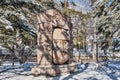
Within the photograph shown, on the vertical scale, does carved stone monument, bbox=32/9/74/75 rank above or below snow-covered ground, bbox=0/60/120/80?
above

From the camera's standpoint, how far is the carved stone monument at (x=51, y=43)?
1034cm

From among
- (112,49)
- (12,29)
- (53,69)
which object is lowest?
(53,69)

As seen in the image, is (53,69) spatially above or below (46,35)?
below

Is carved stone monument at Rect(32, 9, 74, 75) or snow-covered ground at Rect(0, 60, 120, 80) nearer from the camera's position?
snow-covered ground at Rect(0, 60, 120, 80)

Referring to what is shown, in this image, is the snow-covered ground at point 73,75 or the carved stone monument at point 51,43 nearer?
the snow-covered ground at point 73,75

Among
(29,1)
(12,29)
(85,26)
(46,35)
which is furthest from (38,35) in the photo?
(85,26)

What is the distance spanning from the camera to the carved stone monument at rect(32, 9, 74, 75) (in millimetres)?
10336

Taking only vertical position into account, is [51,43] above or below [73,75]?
above

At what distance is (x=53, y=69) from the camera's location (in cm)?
1016

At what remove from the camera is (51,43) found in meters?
10.5

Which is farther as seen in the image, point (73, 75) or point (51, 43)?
point (51, 43)

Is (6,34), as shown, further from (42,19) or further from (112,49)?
(112,49)

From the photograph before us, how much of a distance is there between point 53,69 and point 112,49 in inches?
183

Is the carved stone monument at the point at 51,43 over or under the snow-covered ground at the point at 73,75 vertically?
over
